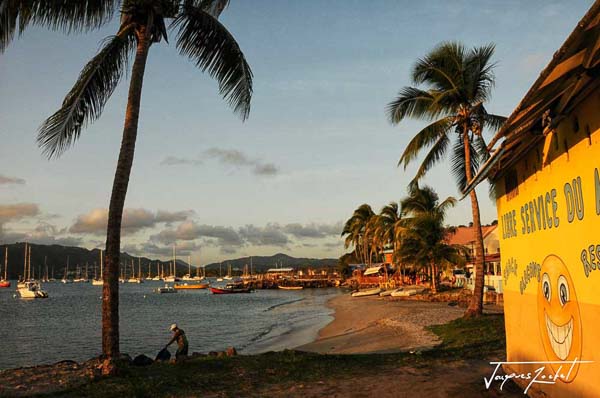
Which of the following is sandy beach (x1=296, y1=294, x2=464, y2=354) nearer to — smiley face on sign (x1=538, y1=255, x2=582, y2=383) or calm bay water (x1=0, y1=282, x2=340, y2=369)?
calm bay water (x1=0, y1=282, x2=340, y2=369)

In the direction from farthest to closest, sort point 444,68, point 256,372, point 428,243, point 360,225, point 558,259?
point 360,225 → point 428,243 → point 444,68 → point 256,372 → point 558,259

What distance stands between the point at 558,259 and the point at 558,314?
0.69m

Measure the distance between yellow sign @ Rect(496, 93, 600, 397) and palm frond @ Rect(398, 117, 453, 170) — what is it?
37.7 feet

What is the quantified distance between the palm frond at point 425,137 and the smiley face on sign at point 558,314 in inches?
531

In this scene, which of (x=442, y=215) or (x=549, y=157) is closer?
(x=549, y=157)

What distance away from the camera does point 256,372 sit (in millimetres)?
10633

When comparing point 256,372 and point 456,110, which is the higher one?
point 456,110

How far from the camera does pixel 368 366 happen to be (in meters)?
11.2

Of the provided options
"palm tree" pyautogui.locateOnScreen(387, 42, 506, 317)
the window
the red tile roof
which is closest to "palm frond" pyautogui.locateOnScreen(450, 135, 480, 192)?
"palm tree" pyautogui.locateOnScreen(387, 42, 506, 317)

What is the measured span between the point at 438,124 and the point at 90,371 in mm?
14840

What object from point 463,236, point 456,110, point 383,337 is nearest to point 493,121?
point 456,110

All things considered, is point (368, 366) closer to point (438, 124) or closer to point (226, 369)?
point (226, 369)

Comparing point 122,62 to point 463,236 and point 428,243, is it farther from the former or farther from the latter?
point 463,236

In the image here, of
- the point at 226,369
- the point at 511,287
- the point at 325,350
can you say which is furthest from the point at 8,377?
the point at 325,350
